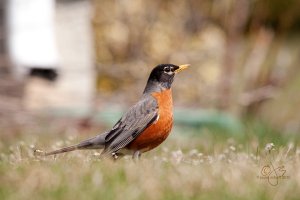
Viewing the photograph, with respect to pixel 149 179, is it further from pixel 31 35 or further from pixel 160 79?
pixel 31 35

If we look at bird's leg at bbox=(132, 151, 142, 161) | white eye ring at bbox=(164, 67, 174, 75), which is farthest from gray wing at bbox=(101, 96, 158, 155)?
white eye ring at bbox=(164, 67, 174, 75)

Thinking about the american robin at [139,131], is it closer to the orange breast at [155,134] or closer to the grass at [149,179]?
the orange breast at [155,134]

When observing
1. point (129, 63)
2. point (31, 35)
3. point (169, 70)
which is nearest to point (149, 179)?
point (169, 70)

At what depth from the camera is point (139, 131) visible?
628cm

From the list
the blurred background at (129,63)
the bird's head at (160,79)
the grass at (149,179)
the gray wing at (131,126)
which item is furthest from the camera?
the blurred background at (129,63)

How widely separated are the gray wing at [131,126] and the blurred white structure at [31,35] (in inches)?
226

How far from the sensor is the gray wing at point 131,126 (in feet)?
20.5

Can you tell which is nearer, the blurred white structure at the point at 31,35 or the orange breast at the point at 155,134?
the orange breast at the point at 155,134

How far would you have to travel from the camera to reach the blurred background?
11.9 m

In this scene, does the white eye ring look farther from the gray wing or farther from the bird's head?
the gray wing

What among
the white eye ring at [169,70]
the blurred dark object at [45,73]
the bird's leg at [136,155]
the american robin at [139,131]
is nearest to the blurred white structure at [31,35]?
the blurred dark object at [45,73]

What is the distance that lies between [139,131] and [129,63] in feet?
25.3

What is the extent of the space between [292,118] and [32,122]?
4.40 meters

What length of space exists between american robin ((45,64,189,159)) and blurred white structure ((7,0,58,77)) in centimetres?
569
